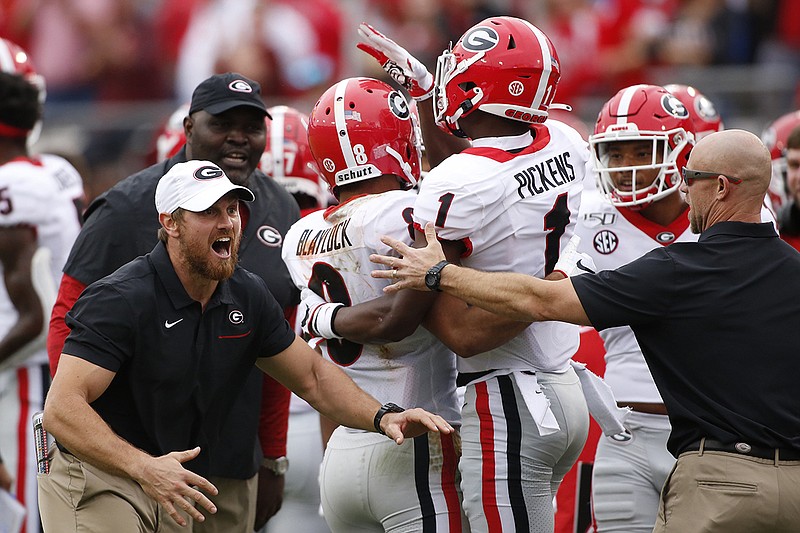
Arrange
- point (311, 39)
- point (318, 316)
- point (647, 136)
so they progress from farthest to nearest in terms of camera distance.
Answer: point (311, 39) → point (647, 136) → point (318, 316)

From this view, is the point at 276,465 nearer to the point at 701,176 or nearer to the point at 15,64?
the point at 701,176

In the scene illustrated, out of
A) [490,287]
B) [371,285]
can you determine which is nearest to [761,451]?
[490,287]

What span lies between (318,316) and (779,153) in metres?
4.18

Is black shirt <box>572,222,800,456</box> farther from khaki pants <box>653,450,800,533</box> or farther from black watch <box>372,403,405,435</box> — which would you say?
black watch <box>372,403,405,435</box>

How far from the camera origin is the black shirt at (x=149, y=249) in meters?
5.01

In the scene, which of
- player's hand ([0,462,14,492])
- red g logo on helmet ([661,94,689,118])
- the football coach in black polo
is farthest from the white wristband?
player's hand ([0,462,14,492])

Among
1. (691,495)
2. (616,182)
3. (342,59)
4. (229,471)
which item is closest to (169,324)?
(229,471)

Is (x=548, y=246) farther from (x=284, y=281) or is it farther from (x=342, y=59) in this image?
(x=342, y=59)

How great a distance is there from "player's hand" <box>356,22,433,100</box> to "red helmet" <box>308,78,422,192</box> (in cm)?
12

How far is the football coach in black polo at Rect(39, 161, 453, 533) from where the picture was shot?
4.14 metres

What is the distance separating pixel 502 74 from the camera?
432 centimetres

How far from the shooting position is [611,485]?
5.40 m

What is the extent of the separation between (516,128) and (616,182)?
1.29 m

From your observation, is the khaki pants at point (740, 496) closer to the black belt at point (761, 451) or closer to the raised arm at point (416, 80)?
the black belt at point (761, 451)
